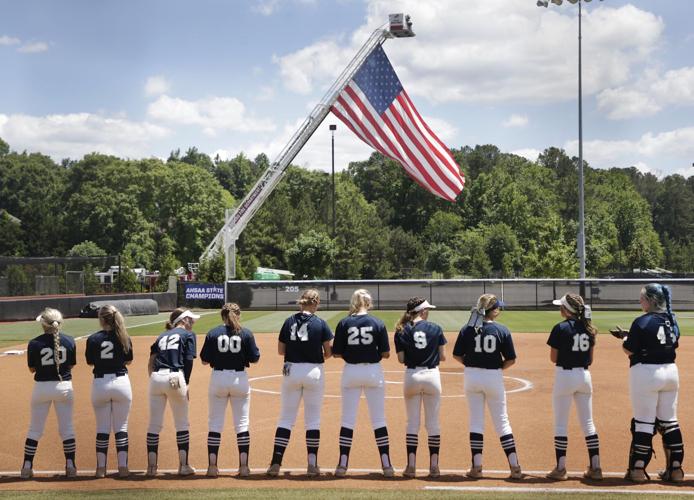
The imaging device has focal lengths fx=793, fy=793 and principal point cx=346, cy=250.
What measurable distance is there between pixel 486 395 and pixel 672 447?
217 centimetres

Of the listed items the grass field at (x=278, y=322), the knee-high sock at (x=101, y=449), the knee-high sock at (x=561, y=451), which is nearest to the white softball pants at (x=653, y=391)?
the knee-high sock at (x=561, y=451)

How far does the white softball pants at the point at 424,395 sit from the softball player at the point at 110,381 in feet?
10.8

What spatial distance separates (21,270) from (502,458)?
112 feet

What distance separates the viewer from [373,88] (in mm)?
26359

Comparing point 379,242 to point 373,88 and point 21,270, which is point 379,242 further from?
point 373,88

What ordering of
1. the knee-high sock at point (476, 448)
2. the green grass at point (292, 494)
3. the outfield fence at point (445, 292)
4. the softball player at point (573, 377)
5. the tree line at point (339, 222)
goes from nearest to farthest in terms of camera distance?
the green grass at point (292, 494), the softball player at point (573, 377), the knee-high sock at point (476, 448), the outfield fence at point (445, 292), the tree line at point (339, 222)

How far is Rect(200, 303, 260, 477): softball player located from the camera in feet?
30.0

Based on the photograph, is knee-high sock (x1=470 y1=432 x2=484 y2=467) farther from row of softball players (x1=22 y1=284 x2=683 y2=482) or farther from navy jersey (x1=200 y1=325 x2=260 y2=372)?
navy jersey (x1=200 y1=325 x2=260 y2=372)

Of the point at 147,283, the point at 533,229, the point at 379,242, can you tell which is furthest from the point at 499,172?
the point at 147,283

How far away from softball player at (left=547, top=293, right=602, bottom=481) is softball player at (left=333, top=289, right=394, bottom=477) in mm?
1939

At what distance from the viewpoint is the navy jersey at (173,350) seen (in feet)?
30.5

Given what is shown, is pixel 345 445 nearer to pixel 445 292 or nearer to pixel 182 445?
pixel 182 445

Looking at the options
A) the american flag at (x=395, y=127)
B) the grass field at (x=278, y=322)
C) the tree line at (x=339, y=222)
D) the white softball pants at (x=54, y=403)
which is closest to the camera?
the white softball pants at (x=54, y=403)

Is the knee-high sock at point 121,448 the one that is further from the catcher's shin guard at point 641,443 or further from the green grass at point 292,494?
the catcher's shin guard at point 641,443
